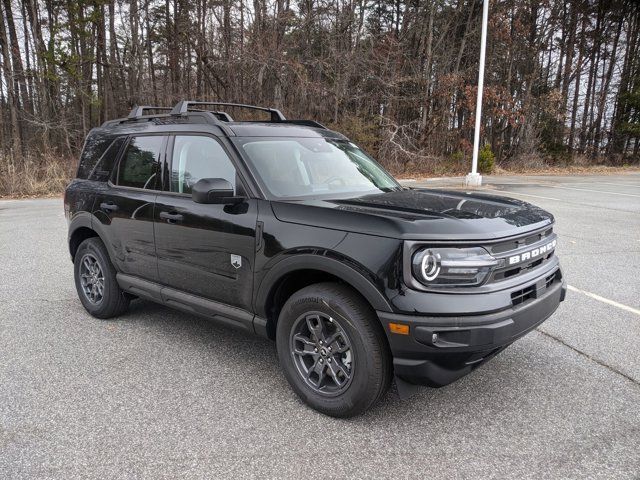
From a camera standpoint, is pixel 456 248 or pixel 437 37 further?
pixel 437 37

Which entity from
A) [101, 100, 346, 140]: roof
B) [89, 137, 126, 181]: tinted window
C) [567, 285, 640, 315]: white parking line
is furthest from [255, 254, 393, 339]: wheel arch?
[567, 285, 640, 315]: white parking line

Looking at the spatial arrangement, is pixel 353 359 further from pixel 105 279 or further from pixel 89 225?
pixel 89 225

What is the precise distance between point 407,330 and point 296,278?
0.91 metres

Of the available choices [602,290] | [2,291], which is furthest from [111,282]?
[602,290]

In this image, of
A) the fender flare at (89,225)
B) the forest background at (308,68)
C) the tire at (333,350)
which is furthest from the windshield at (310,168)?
Answer: the forest background at (308,68)

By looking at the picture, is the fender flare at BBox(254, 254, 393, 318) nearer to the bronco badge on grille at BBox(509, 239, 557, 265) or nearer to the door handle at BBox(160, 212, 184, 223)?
the bronco badge on grille at BBox(509, 239, 557, 265)

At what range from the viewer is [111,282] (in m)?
4.57

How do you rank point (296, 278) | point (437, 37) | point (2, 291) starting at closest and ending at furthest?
point (296, 278)
point (2, 291)
point (437, 37)

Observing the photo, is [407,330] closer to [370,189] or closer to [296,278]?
[296,278]

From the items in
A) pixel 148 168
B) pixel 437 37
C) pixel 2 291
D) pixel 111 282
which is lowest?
pixel 2 291

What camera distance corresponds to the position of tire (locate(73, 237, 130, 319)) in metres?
4.57

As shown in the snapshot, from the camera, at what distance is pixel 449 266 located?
2650 millimetres

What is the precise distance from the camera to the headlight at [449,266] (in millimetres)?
2641

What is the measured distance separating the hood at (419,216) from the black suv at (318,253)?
0.01 m
